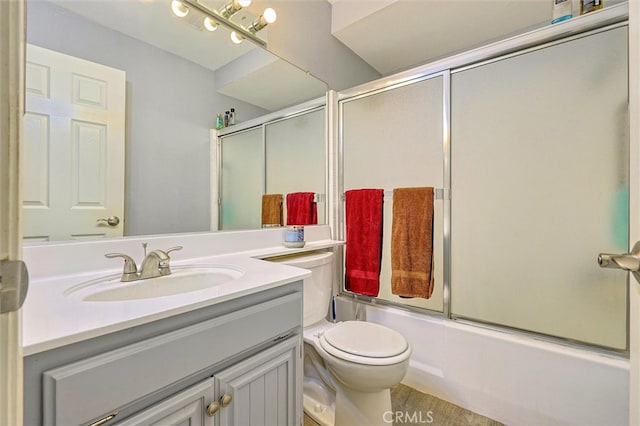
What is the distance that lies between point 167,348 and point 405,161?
5.08ft

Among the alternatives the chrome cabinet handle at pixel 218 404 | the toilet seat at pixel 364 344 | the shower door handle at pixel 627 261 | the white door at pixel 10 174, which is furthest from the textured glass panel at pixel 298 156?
the shower door handle at pixel 627 261

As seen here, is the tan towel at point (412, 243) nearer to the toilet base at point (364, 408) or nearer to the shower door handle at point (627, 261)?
the toilet base at point (364, 408)

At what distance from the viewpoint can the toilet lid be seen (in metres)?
1.13

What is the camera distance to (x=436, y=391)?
150 centimetres

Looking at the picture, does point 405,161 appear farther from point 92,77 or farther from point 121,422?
point 121,422

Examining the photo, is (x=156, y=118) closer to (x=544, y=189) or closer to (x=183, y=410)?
(x=183, y=410)

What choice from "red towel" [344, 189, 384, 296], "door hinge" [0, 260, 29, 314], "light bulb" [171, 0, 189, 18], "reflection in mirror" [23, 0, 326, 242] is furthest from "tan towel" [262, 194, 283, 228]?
"door hinge" [0, 260, 29, 314]

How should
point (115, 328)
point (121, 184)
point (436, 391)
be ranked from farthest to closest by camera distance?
point (436, 391)
point (121, 184)
point (115, 328)

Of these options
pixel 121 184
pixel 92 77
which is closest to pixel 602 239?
pixel 121 184

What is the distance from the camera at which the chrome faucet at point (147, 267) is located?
0.88 m

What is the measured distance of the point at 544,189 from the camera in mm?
1308

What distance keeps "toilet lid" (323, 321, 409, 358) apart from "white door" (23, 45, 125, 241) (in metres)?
0.99

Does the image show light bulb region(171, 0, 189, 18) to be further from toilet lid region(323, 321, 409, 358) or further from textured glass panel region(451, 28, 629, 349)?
toilet lid region(323, 321, 409, 358)

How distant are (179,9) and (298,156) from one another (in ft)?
3.11
